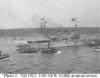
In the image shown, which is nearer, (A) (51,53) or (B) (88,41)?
(A) (51,53)

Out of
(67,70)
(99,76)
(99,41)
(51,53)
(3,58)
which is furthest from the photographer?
(99,41)

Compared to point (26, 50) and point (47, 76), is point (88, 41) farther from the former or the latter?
point (47, 76)

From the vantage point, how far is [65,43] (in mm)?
96500

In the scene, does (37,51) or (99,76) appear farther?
(37,51)

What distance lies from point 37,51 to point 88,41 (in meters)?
50.3

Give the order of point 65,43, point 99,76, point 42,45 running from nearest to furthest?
point 99,76, point 42,45, point 65,43

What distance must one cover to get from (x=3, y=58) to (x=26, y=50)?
15.0 metres

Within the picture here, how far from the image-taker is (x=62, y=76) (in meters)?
12.2

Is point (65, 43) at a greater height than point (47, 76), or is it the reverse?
point (47, 76)

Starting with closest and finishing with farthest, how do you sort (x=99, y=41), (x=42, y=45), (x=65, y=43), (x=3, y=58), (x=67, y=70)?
1. (x=67, y=70)
2. (x=3, y=58)
3. (x=42, y=45)
4. (x=65, y=43)
5. (x=99, y=41)

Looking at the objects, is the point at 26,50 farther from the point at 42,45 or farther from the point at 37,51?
the point at 42,45

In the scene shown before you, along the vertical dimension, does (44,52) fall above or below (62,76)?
below

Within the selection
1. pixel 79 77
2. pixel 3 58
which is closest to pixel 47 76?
pixel 79 77

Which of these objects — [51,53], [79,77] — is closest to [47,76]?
[79,77]
